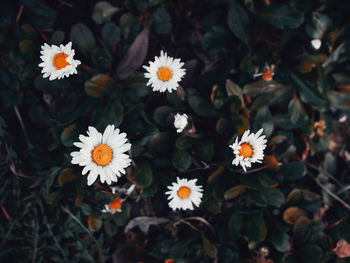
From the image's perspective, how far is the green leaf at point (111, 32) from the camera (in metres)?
2.65

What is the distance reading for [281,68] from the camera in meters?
2.75

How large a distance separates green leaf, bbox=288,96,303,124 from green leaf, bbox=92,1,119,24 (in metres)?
1.73

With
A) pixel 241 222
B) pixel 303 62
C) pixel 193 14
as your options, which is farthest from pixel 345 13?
pixel 241 222

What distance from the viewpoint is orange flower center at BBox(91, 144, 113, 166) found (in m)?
1.90

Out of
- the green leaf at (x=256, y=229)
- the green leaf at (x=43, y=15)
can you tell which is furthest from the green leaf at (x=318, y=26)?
the green leaf at (x=43, y=15)

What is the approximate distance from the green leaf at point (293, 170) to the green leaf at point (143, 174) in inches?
45.8

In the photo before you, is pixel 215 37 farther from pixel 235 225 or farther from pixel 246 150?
pixel 235 225

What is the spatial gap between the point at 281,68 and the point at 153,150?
1.33 metres

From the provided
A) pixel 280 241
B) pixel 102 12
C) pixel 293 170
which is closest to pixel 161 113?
pixel 102 12

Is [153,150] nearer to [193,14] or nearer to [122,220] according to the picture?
[122,220]

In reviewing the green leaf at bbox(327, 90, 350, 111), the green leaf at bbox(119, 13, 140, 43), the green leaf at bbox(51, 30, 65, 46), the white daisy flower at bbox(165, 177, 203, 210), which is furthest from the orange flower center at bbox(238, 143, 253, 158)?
the green leaf at bbox(51, 30, 65, 46)

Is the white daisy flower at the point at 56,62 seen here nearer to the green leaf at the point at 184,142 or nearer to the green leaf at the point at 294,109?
Result: the green leaf at the point at 184,142

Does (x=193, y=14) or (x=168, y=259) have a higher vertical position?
(x=193, y=14)

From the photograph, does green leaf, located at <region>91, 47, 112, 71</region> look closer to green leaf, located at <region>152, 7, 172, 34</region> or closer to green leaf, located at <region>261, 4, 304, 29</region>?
green leaf, located at <region>152, 7, 172, 34</region>
